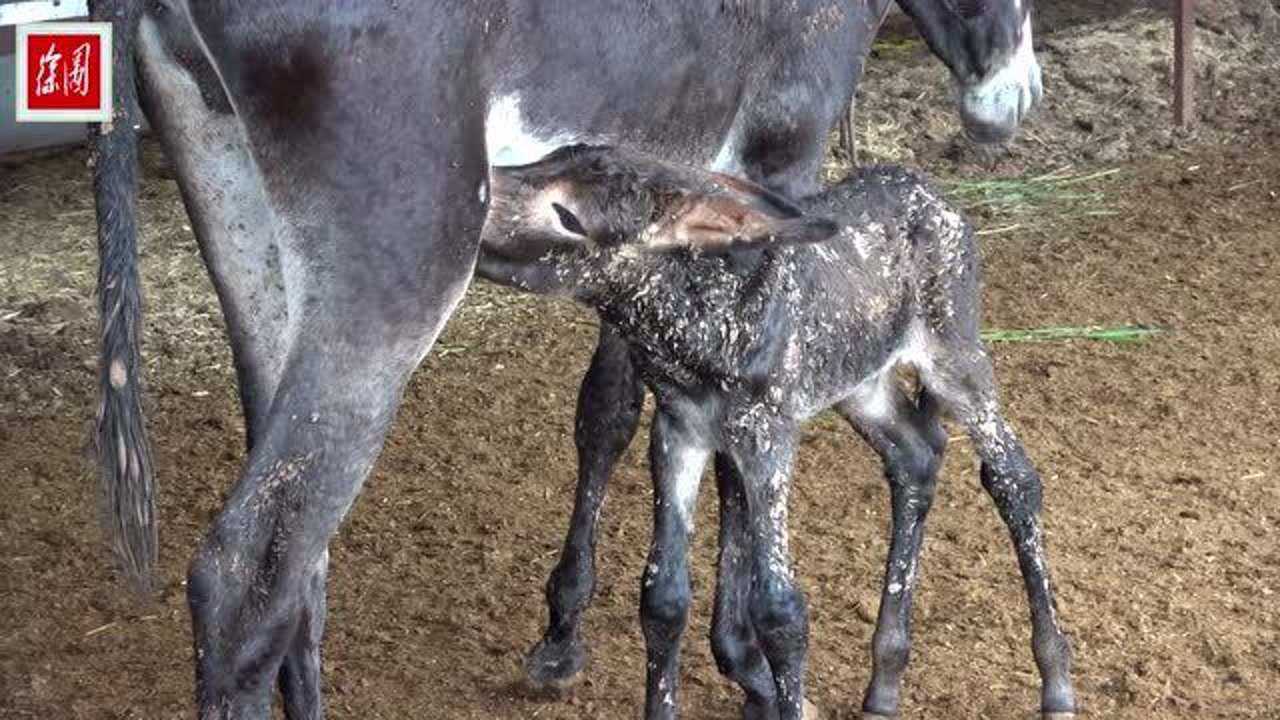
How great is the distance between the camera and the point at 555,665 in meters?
5.48

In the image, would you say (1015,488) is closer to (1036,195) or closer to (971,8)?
(971,8)

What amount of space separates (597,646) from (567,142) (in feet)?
5.41

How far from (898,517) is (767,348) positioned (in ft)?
2.52

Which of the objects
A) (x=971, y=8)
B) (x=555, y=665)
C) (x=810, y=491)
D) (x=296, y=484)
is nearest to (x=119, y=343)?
(x=296, y=484)

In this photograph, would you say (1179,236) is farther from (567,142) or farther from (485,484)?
(567,142)

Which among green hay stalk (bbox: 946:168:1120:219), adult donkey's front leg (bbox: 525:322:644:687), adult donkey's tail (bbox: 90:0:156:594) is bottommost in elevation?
green hay stalk (bbox: 946:168:1120:219)

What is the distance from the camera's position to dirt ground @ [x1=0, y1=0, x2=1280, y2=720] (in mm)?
5465

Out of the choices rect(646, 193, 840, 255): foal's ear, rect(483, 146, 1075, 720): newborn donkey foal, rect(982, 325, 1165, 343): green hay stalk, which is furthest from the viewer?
rect(982, 325, 1165, 343): green hay stalk

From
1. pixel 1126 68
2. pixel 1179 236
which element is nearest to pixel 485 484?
pixel 1179 236

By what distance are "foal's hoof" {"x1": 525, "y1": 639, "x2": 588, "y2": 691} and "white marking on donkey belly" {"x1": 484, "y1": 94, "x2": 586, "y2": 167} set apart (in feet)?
4.81

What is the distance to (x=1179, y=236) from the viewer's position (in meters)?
8.39

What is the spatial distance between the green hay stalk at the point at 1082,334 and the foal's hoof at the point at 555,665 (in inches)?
100

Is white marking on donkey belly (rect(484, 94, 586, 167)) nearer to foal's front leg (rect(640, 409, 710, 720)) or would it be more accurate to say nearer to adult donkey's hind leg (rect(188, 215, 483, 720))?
adult donkey's hind leg (rect(188, 215, 483, 720))

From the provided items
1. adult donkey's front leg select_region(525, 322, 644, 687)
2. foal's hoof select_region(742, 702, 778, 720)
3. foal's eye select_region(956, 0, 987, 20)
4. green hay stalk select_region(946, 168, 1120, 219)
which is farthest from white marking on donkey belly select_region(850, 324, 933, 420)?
green hay stalk select_region(946, 168, 1120, 219)
